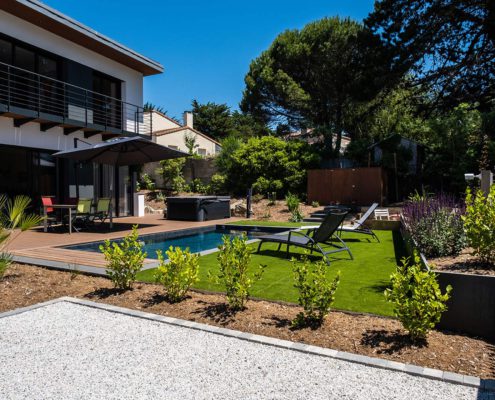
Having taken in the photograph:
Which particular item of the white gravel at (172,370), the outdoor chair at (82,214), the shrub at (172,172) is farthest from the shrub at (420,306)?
the shrub at (172,172)

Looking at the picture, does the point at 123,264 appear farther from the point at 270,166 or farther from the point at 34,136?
the point at 270,166

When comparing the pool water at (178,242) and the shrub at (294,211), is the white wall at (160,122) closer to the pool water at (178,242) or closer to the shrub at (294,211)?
the shrub at (294,211)

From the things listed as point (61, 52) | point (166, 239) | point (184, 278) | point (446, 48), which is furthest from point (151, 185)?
point (184, 278)

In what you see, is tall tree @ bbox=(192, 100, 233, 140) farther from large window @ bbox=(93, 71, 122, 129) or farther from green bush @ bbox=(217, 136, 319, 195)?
large window @ bbox=(93, 71, 122, 129)

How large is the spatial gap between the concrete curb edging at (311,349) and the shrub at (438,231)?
100 inches

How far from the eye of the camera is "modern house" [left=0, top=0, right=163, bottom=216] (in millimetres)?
12102

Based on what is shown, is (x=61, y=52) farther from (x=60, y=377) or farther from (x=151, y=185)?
(x=60, y=377)

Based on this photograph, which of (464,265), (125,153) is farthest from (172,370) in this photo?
(125,153)

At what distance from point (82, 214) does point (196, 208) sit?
4.93 metres

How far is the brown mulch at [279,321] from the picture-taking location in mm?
3113

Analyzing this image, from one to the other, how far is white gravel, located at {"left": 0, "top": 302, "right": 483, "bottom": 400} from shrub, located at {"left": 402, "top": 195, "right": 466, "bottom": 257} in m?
2.73

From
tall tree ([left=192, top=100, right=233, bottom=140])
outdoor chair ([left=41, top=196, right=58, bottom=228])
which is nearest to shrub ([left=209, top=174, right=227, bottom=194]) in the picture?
outdoor chair ([left=41, top=196, right=58, bottom=228])

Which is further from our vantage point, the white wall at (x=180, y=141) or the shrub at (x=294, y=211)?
the white wall at (x=180, y=141)

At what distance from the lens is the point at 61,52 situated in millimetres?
13938
